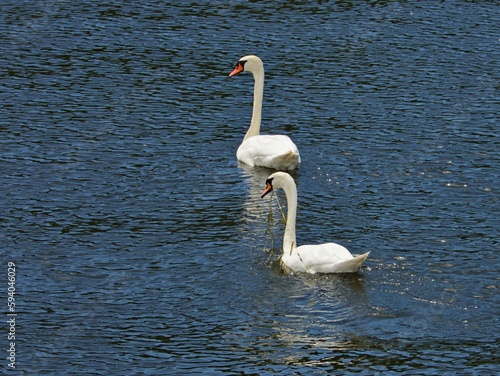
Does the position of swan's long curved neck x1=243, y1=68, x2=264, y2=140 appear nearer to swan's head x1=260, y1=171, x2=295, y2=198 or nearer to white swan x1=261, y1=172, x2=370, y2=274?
swan's head x1=260, y1=171, x2=295, y2=198

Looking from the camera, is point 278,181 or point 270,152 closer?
point 278,181

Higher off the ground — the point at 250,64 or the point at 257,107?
the point at 250,64

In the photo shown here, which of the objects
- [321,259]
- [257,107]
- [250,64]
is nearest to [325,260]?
[321,259]

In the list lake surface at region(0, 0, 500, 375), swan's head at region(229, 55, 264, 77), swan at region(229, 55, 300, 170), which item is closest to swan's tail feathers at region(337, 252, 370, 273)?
lake surface at region(0, 0, 500, 375)

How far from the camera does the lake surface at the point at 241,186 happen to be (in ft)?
55.2

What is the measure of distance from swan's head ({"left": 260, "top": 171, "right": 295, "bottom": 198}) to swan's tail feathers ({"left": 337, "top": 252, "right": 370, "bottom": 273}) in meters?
1.98

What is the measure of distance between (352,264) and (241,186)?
534 centimetres

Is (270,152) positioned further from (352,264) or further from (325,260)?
(352,264)

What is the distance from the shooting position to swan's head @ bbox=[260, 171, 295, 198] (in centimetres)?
2033

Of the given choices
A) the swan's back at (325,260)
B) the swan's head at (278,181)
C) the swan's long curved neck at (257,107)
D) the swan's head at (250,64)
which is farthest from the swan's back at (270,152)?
the swan's back at (325,260)

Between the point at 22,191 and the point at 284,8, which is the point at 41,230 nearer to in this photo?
the point at 22,191

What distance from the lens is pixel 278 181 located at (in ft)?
67.4

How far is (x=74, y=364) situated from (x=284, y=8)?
68.8 ft

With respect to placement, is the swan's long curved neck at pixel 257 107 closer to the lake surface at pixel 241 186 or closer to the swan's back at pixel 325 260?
the lake surface at pixel 241 186
